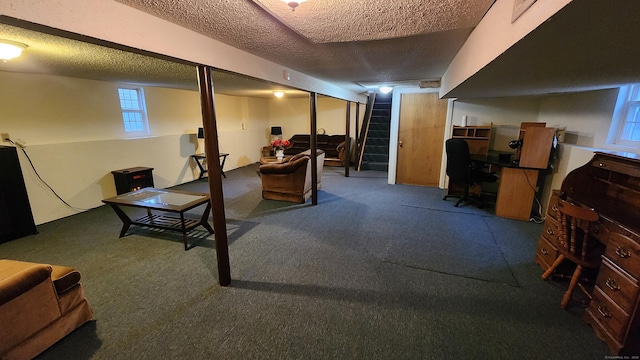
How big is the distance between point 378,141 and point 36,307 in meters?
7.14

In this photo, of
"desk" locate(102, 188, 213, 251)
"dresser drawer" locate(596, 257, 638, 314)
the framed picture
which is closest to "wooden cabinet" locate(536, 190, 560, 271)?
"dresser drawer" locate(596, 257, 638, 314)

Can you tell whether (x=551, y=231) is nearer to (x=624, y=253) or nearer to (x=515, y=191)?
(x=624, y=253)

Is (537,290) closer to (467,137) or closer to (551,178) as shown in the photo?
(551,178)

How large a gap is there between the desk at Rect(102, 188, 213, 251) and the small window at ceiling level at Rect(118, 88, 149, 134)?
2.20 m

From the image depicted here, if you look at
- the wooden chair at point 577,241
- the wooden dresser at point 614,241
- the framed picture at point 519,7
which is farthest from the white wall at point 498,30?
the wooden dresser at point 614,241

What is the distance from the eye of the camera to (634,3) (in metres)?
0.74

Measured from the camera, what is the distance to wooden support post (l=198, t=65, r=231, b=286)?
2.05 m

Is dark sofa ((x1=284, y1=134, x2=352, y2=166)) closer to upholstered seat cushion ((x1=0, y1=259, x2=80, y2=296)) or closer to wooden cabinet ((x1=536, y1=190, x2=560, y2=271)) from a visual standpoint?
wooden cabinet ((x1=536, y1=190, x2=560, y2=271))

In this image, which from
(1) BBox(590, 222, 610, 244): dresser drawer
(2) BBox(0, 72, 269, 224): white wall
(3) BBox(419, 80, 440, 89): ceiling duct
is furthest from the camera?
(3) BBox(419, 80, 440, 89): ceiling duct

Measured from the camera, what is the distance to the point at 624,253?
5.41ft

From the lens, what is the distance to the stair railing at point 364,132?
736 centimetres

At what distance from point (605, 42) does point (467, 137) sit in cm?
390

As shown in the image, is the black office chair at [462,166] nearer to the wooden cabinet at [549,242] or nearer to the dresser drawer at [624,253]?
the wooden cabinet at [549,242]

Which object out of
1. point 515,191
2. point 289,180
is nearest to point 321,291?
point 289,180
